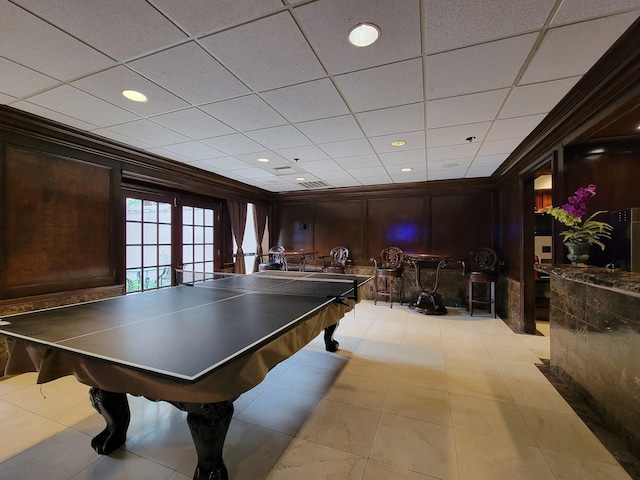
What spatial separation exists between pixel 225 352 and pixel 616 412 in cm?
→ 262

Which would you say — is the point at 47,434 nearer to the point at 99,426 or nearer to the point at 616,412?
the point at 99,426

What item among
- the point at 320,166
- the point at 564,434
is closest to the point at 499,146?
the point at 320,166

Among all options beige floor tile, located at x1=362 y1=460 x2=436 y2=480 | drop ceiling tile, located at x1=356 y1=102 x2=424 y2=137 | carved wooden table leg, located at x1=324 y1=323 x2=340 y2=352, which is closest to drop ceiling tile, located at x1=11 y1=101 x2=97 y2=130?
drop ceiling tile, located at x1=356 y1=102 x2=424 y2=137

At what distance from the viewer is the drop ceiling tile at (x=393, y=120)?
258cm

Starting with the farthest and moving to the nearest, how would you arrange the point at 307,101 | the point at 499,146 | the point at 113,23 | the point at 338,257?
1. the point at 338,257
2. the point at 499,146
3. the point at 307,101
4. the point at 113,23

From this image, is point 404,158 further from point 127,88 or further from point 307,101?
point 127,88

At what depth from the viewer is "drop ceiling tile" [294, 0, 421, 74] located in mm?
1429

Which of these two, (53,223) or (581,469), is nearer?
(581,469)

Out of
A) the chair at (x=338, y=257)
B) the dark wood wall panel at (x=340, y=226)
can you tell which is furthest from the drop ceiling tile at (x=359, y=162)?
the chair at (x=338, y=257)

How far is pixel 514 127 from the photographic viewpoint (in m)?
2.98

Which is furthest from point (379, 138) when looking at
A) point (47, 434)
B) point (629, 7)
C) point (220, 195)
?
point (47, 434)

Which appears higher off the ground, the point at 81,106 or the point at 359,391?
the point at 81,106

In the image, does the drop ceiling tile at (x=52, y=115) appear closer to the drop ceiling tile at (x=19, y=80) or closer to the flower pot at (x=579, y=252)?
the drop ceiling tile at (x=19, y=80)

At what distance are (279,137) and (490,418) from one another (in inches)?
133
